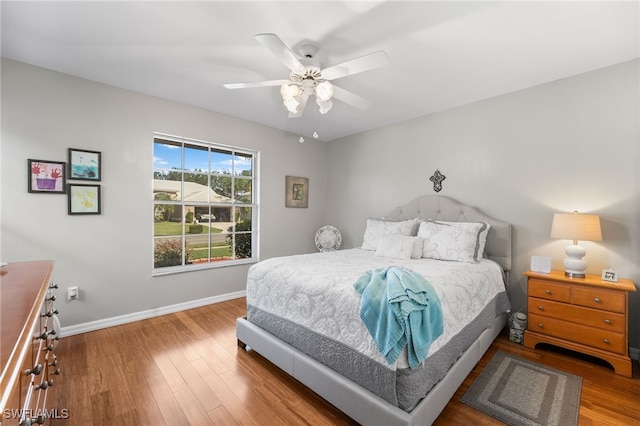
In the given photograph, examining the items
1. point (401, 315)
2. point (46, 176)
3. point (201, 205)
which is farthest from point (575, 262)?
point (46, 176)

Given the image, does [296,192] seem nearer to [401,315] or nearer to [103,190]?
[103,190]

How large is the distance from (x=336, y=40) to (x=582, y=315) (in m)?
3.01

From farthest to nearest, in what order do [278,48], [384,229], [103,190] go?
[384,229]
[103,190]
[278,48]

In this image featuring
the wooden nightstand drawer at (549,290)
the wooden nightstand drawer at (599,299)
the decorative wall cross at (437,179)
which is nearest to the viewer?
the wooden nightstand drawer at (599,299)

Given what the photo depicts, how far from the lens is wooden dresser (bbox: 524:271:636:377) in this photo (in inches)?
85.0

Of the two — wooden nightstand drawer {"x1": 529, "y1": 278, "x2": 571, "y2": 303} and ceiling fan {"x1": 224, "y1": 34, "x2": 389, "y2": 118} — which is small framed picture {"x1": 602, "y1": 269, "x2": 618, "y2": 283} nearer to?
wooden nightstand drawer {"x1": 529, "y1": 278, "x2": 571, "y2": 303}

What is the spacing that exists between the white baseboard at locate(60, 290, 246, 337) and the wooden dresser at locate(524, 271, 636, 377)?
11.5 ft

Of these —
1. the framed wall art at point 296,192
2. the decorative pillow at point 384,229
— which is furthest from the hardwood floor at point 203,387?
the framed wall art at point 296,192

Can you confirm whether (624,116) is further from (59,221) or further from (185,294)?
(59,221)

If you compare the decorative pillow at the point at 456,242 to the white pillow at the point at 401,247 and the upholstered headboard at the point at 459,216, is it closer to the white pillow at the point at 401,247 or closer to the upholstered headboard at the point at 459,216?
the white pillow at the point at 401,247

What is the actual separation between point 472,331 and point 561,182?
71.9 inches

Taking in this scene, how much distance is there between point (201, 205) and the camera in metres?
3.74

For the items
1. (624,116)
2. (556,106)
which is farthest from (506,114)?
(624,116)

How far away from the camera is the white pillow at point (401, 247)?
296 centimetres
